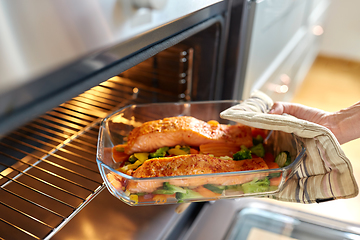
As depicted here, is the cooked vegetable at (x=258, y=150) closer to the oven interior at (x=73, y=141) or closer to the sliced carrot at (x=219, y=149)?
the sliced carrot at (x=219, y=149)

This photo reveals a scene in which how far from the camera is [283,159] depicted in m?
0.58

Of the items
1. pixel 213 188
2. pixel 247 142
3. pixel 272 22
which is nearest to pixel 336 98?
pixel 272 22

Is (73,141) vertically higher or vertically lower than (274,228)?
higher

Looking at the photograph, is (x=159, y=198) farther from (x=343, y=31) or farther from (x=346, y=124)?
(x=343, y=31)

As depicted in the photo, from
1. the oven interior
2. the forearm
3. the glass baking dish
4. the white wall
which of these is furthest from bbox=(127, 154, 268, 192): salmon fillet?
the white wall

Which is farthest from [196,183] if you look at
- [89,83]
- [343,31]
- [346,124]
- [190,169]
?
[343,31]

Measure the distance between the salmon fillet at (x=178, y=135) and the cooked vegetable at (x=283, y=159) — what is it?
65 millimetres

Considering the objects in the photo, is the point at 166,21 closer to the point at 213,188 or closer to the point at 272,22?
the point at 213,188

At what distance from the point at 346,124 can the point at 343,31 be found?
306cm

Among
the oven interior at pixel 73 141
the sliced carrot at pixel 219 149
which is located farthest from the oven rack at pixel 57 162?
the sliced carrot at pixel 219 149

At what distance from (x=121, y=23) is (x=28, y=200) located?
460 millimetres

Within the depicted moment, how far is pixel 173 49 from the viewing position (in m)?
0.84

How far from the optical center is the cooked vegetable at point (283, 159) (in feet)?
1.87

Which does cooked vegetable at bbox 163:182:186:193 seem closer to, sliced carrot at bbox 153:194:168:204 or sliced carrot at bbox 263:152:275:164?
sliced carrot at bbox 153:194:168:204
